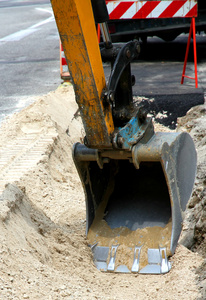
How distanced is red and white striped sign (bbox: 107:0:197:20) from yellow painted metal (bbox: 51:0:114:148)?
5080mm

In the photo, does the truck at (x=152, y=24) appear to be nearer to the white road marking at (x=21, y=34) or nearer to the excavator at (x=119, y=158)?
the excavator at (x=119, y=158)

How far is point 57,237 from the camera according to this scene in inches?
138

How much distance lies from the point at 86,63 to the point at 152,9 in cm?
543

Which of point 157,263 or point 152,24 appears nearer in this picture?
point 157,263

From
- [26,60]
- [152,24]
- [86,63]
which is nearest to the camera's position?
[86,63]

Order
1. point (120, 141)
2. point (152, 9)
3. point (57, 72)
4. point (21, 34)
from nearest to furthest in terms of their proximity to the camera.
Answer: point (120, 141)
point (152, 9)
point (57, 72)
point (21, 34)

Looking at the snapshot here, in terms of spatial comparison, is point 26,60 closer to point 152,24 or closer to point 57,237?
point 152,24

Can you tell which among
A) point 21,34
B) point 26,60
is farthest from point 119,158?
point 21,34

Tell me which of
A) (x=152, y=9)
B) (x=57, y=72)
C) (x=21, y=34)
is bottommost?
(x=21, y=34)

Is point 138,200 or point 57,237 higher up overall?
point 57,237

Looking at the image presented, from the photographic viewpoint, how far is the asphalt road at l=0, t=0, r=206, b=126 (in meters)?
6.83

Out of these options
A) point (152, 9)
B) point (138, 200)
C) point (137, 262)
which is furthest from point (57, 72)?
point (137, 262)

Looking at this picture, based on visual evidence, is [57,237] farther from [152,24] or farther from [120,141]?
[152,24]

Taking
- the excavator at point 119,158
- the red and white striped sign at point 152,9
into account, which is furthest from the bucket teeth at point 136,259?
the red and white striped sign at point 152,9
